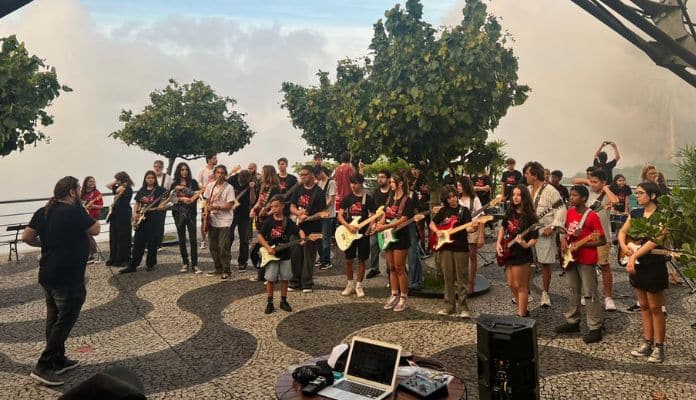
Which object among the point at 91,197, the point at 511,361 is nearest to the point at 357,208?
the point at 511,361

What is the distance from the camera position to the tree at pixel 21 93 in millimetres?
10188

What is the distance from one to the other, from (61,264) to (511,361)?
5007 mm

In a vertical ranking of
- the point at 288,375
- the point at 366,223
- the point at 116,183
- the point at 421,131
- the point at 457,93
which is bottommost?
the point at 288,375

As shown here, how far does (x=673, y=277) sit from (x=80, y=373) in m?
10.4

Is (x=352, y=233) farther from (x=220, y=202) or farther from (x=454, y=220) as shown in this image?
(x=220, y=202)

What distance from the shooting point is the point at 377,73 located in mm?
9242

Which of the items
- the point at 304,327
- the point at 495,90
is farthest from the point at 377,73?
the point at 304,327

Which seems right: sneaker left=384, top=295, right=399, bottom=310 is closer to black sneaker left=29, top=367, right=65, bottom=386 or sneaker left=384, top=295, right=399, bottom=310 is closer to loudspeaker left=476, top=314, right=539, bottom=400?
loudspeaker left=476, top=314, right=539, bottom=400

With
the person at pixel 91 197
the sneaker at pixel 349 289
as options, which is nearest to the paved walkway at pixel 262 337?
the sneaker at pixel 349 289

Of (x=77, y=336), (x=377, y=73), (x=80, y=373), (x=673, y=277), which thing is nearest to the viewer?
(x=80, y=373)

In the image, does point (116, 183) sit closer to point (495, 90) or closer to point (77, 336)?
point (77, 336)

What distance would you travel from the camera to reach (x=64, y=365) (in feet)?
20.6

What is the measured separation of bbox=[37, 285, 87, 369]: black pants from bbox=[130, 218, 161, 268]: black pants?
230 inches

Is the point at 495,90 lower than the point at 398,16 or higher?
lower
